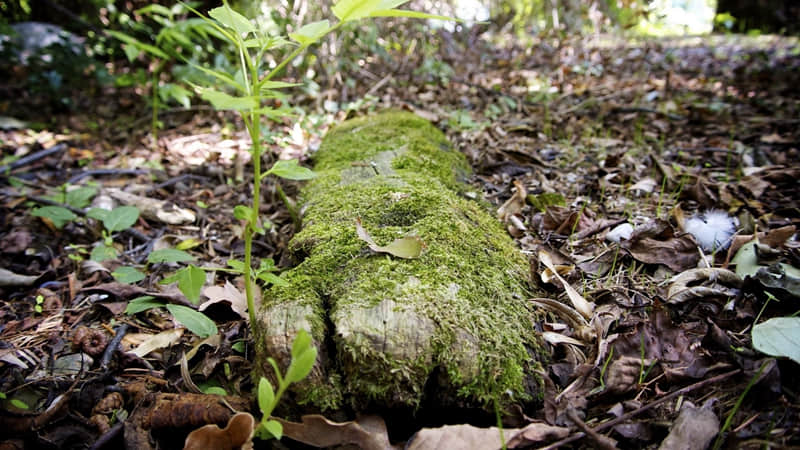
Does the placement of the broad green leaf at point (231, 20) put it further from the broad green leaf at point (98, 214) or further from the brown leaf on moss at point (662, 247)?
the brown leaf on moss at point (662, 247)

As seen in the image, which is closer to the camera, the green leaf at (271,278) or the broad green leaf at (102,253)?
the green leaf at (271,278)

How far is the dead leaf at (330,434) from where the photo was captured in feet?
3.70

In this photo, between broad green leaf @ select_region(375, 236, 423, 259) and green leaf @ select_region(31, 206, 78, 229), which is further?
green leaf @ select_region(31, 206, 78, 229)

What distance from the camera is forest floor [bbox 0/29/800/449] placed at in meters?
1.23

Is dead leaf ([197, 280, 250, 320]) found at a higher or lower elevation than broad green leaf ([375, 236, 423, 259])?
lower

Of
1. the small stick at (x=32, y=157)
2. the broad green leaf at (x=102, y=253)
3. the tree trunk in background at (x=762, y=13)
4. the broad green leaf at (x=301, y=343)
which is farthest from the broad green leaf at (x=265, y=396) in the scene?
the tree trunk in background at (x=762, y=13)

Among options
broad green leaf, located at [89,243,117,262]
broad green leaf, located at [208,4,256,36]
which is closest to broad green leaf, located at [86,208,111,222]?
broad green leaf, located at [89,243,117,262]

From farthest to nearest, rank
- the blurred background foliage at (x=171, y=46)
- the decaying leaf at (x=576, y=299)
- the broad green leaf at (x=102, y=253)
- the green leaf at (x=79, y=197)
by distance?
1. the blurred background foliage at (x=171, y=46)
2. the green leaf at (x=79, y=197)
3. the broad green leaf at (x=102, y=253)
4. the decaying leaf at (x=576, y=299)

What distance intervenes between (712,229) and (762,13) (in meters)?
8.02

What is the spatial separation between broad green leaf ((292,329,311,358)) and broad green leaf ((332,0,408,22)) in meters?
0.73

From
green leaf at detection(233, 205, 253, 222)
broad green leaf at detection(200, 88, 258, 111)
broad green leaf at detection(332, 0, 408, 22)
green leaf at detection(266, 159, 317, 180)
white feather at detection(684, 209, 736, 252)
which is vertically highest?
broad green leaf at detection(332, 0, 408, 22)

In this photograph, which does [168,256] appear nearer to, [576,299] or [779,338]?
[576,299]

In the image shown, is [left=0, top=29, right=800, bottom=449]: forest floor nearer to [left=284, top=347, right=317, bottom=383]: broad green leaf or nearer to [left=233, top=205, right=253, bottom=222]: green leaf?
[left=284, top=347, right=317, bottom=383]: broad green leaf

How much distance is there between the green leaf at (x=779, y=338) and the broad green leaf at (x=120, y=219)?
2539 mm
